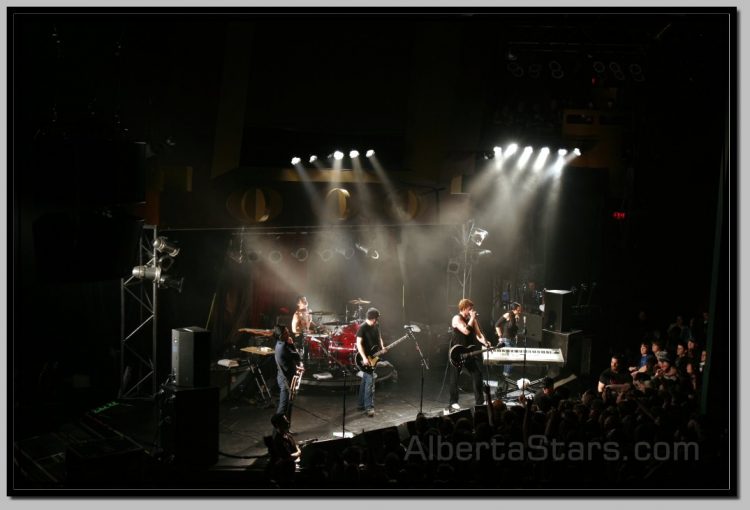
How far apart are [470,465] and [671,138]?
35.3 ft

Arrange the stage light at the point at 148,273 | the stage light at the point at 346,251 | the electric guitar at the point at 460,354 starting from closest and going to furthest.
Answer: the electric guitar at the point at 460,354, the stage light at the point at 148,273, the stage light at the point at 346,251

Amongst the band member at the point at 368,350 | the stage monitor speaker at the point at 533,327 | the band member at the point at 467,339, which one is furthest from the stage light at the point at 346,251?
the band member at the point at 467,339

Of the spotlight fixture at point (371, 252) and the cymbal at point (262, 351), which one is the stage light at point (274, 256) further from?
the cymbal at point (262, 351)

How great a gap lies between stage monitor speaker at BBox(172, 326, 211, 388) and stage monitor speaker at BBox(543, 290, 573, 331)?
572cm

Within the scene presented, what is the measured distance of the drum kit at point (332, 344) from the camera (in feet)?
35.6

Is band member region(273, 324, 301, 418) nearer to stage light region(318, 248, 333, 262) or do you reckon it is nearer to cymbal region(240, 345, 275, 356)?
cymbal region(240, 345, 275, 356)

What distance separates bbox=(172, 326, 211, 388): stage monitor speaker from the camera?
24.0 ft

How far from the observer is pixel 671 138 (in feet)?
45.4

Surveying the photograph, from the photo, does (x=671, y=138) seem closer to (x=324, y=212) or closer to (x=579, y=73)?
(x=579, y=73)

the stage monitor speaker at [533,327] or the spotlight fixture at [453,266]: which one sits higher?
the spotlight fixture at [453,266]

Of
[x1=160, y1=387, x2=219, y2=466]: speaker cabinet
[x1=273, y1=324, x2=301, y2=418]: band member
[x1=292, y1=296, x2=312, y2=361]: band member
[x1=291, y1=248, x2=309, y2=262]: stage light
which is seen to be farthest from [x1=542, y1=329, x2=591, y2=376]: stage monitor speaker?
[x1=160, y1=387, x2=219, y2=466]: speaker cabinet

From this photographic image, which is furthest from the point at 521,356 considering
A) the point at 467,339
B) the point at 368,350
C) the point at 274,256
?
the point at 274,256

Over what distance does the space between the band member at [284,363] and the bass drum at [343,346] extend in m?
2.42

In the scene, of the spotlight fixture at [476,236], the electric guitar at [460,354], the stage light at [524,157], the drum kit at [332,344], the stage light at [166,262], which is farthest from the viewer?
the stage light at [524,157]
